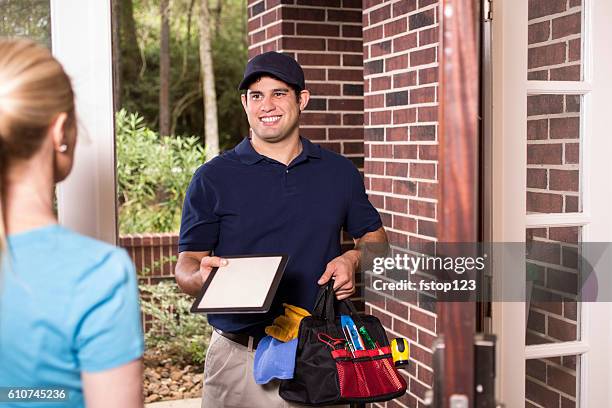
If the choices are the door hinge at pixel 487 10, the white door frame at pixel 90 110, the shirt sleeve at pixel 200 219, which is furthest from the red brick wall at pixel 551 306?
the white door frame at pixel 90 110

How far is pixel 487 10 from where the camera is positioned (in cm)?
253

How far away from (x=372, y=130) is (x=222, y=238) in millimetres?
1240

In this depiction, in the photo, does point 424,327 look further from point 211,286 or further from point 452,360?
point 452,360

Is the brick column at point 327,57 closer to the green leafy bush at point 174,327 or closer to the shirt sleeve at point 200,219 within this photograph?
the shirt sleeve at point 200,219

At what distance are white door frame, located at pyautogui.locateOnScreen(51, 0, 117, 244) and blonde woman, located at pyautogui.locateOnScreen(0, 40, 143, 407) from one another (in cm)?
90

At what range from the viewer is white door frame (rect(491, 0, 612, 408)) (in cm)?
261

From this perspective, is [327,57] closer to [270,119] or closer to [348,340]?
[270,119]

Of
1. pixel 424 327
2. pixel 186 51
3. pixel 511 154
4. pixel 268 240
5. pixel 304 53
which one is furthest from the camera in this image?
pixel 186 51

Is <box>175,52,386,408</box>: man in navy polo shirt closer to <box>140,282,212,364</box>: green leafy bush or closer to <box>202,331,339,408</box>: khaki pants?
<box>202,331,339,408</box>: khaki pants

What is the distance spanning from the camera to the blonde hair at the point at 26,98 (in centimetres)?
→ 109

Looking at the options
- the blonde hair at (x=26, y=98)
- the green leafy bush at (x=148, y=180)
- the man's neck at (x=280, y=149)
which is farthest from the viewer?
the green leafy bush at (x=148, y=180)

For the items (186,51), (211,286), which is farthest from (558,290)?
(186,51)

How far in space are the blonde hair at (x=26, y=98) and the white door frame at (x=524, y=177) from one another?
5.98ft

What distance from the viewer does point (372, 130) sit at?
341 cm
